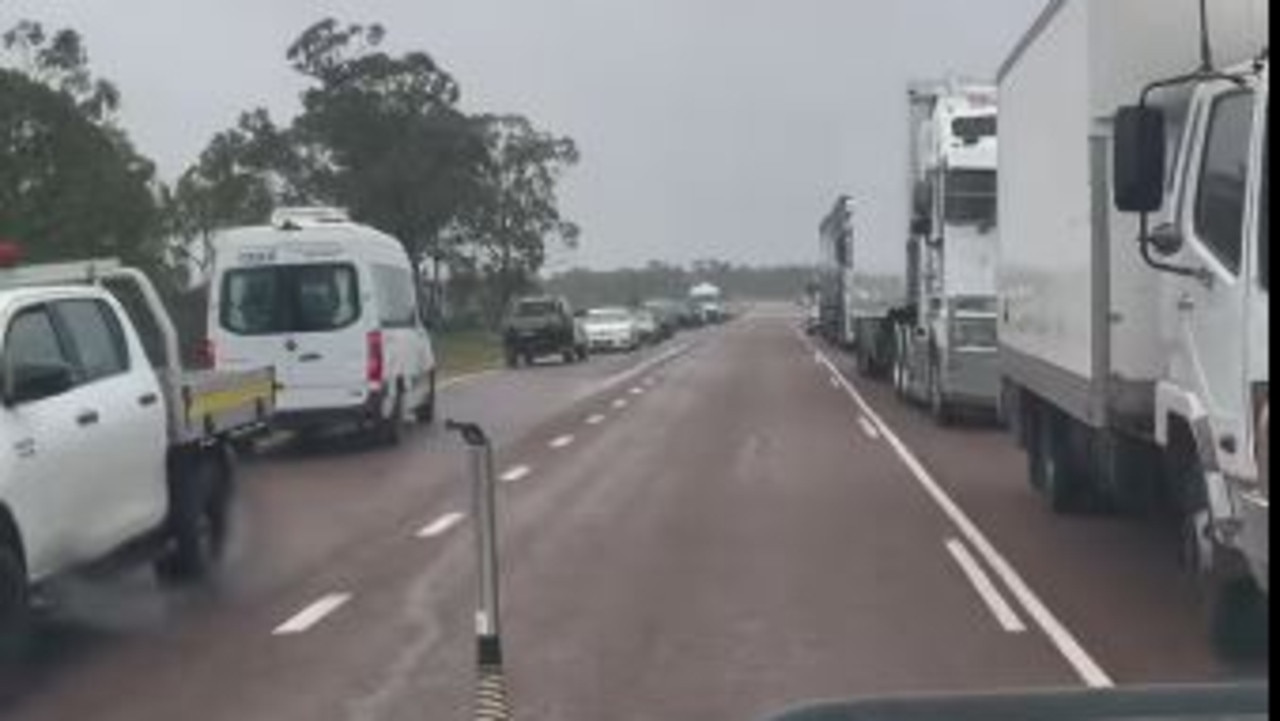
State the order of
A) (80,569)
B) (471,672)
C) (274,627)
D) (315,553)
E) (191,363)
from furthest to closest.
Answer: (191,363), (315,553), (274,627), (80,569), (471,672)

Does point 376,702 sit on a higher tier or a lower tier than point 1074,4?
lower

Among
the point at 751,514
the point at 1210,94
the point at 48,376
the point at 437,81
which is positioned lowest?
the point at 751,514

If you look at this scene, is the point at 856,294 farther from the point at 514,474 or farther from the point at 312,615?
the point at 312,615

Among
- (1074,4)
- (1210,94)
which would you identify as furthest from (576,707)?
(1074,4)

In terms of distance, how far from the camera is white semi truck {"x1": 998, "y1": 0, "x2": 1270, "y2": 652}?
372 inches

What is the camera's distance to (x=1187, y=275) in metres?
10.3

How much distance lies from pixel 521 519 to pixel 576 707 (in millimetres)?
8221

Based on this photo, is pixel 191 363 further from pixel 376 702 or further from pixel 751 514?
pixel 376 702

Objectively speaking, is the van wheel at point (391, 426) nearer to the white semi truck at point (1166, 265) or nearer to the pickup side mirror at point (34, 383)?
the white semi truck at point (1166, 265)

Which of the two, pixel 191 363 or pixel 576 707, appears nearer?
pixel 576 707

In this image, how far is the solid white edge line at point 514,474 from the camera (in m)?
21.3

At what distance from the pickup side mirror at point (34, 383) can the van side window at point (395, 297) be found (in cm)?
1446

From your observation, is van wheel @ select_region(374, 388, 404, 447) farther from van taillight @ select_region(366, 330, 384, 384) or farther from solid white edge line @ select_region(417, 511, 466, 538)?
solid white edge line @ select_region(417, 511, 466, 538)

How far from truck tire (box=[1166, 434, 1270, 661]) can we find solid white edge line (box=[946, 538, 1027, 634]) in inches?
45.3
